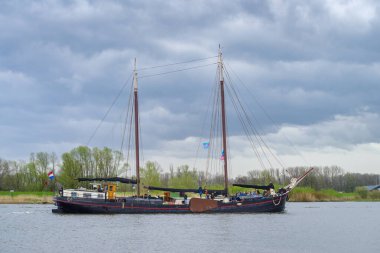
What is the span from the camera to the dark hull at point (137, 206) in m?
84.0

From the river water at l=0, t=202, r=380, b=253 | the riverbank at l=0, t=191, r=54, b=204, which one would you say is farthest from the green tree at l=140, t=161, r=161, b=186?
the river water at l=0, t=202, r=380, b=253

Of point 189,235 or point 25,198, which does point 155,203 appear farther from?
point 25,198

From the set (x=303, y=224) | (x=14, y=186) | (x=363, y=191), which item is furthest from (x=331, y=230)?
(x=14, y=186)

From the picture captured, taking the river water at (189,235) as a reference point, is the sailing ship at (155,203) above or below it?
above

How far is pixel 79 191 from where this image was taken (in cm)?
8438

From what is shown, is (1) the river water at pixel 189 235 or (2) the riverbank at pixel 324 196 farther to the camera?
(2) the riverbank at pixel 324 196

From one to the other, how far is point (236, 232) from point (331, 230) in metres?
11.6

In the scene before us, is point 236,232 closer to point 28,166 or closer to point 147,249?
point 147,249

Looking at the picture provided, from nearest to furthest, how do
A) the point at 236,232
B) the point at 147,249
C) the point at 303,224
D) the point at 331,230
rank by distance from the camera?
the point at 147,249, the point at 236,232, the point at 331,230, the point at 303,224

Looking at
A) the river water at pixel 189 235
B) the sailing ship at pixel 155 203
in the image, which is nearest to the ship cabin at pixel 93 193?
the sailing ship at pixel 155 203

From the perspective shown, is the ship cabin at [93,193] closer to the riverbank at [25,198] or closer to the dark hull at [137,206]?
the dark hull at [137,206]

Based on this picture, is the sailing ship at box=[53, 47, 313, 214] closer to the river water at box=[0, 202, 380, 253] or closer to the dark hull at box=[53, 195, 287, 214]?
the dark hull at box=[53, 195, 287, 214]

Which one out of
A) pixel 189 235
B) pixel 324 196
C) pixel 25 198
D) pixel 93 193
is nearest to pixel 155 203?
pixel 93 193

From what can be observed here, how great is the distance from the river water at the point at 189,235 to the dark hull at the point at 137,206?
5.58 m
